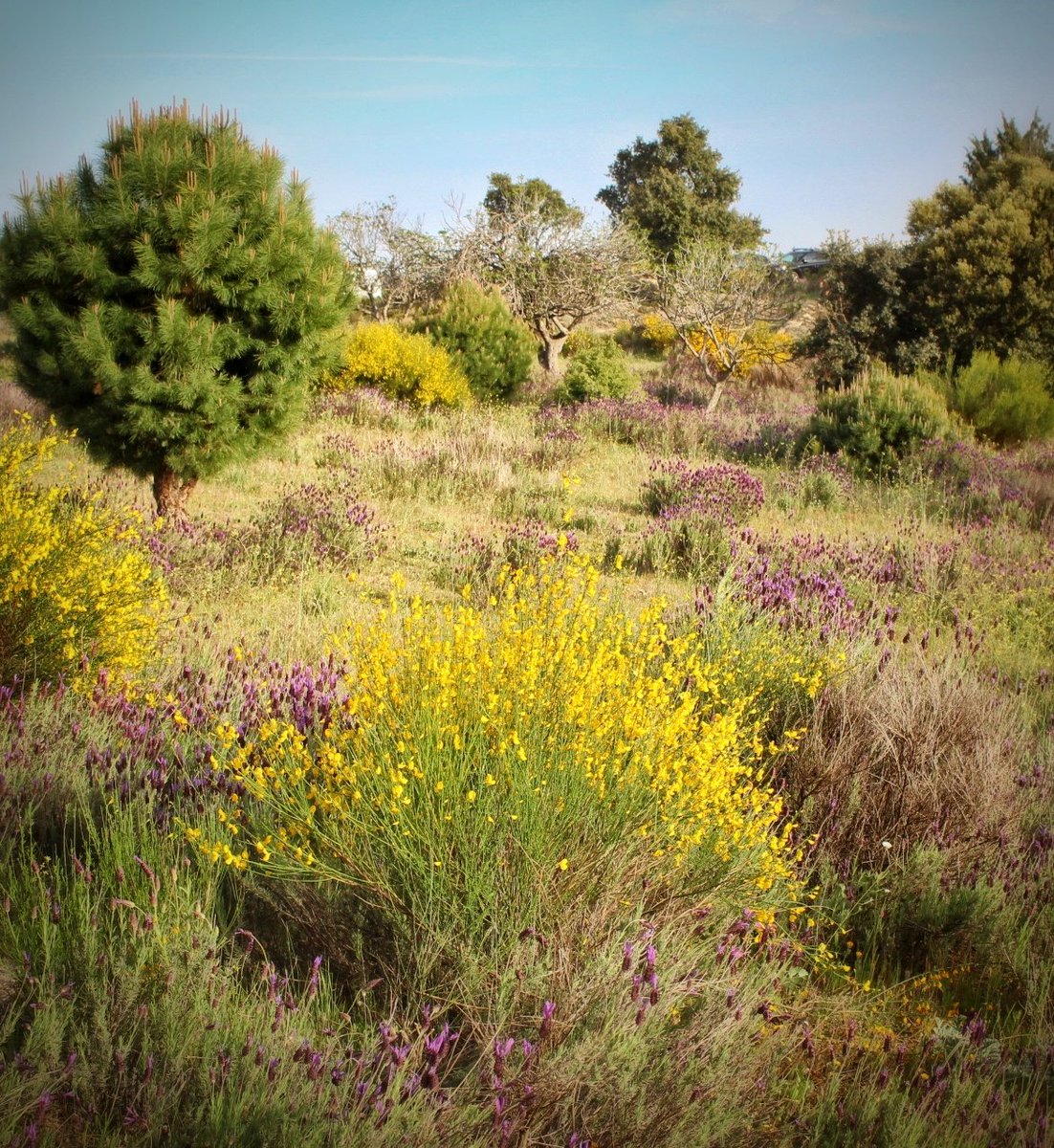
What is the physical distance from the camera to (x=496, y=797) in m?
2.13

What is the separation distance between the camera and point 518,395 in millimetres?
18281

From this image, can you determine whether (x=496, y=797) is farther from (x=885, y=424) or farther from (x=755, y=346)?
(x=755, y=346)

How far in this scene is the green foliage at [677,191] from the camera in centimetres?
3909

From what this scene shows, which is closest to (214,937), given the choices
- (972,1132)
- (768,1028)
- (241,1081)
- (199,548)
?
(241,1081)

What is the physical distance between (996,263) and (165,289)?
661 inches

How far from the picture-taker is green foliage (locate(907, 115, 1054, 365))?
1653cm

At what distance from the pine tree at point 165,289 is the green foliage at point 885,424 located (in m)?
7.73

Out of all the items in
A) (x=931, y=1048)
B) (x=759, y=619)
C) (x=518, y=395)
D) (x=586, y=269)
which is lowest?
(x=931, y=1048)

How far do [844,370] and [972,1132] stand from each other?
756 inches

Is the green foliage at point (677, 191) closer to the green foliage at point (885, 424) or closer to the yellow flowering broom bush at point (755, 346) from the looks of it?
the yellow flowering broom bush at point (755, 346)

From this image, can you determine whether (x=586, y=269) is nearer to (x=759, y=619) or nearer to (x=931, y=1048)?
(x=759, y=619)

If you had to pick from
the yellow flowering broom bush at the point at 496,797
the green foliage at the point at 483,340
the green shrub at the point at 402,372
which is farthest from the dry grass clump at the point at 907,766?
the green foliage at the point at 483,340

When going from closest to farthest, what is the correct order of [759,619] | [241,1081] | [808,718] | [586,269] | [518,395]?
[241,1081], [808,718], [759,619], [518,395], [586,269]

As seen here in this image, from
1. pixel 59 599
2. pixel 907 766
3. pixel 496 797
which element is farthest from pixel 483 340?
pixel 496 797
